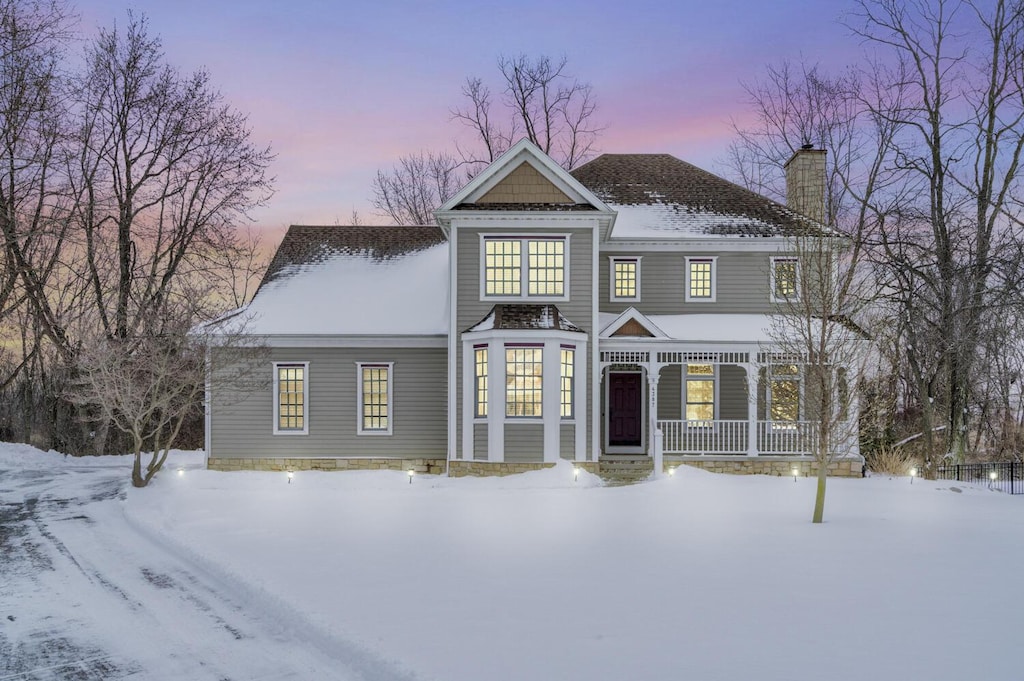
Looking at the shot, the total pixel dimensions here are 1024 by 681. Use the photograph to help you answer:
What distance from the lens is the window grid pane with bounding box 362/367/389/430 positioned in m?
20.1

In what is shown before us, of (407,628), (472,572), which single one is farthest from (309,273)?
(407,628)

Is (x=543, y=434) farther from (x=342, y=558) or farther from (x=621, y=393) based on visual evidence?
(x=342, y=558)

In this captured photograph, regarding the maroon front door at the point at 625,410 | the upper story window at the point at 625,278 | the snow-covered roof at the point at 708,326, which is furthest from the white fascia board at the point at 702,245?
the maroon front door at the point at 625,410

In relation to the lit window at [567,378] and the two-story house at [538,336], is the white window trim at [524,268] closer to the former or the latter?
the two-story house at [538,336]

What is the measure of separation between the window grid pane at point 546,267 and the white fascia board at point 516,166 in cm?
129

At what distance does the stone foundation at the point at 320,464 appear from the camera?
1988 cm

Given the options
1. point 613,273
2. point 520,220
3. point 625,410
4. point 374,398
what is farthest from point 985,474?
point 374,398

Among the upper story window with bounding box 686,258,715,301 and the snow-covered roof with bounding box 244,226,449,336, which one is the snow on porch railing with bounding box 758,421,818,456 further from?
the snow-covered roof with bounding box 244,226,449,336

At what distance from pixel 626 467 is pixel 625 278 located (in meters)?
5.38

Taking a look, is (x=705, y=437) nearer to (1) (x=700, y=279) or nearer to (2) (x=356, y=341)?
(1) (x=700, y=279)

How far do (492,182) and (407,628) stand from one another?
1351 cm

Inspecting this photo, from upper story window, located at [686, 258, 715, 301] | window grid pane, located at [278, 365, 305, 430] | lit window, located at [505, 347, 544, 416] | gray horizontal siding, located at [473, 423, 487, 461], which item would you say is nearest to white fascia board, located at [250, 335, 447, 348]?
window grid pane, located at [278, 365, 305, 430]

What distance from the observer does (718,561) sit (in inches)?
361

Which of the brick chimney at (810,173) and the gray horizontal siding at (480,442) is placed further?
the brick chimney at (810,173)
